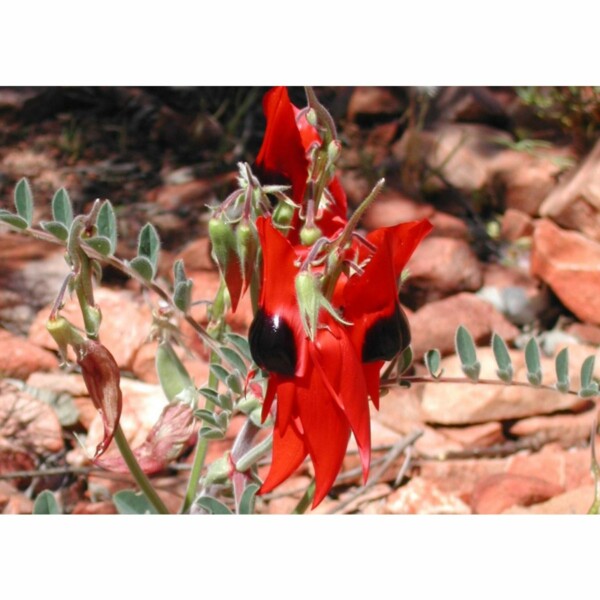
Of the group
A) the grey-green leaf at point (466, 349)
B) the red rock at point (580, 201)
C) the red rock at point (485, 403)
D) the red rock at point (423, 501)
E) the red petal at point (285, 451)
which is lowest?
the red rock at point (423, 501)

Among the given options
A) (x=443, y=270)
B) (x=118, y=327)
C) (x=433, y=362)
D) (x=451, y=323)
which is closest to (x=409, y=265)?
(x=443, y=270)

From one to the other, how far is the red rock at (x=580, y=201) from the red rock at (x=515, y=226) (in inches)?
1.9

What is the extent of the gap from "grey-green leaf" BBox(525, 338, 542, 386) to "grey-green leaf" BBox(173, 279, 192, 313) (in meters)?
0.43

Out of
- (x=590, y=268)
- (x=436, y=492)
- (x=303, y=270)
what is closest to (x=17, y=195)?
(x=303, y=270)

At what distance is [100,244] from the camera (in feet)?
3.57

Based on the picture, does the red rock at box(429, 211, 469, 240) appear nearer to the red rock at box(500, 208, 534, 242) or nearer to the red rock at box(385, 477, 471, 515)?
the red rock at box(500, 208, 534, 242)

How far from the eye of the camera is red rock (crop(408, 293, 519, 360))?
2.11m

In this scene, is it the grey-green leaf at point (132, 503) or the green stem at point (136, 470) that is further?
the grey-green leaf at point (132, 503)

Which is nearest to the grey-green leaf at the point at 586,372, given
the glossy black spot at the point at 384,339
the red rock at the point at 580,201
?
the glossy black spot at the point at 384,339

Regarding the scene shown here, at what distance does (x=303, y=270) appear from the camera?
96 centimetres

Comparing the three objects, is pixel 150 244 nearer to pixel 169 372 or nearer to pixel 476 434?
pixel 169 372

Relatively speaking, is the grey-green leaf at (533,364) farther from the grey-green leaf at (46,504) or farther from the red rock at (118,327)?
the red rock at (118,327)

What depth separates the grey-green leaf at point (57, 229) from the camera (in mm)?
1103

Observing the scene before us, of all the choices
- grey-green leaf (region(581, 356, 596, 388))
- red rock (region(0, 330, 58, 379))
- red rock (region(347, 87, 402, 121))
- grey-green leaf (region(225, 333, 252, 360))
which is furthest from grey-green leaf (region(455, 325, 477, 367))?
red rock (region(347, 87, 402, 121))
